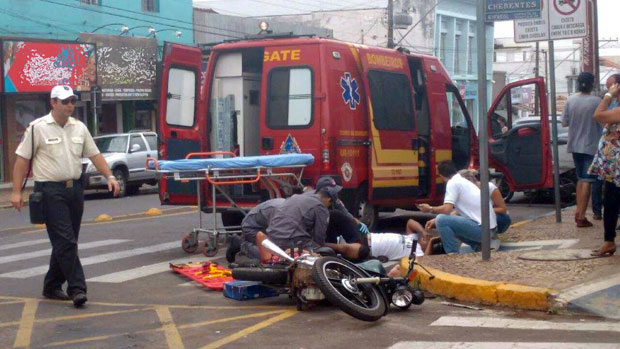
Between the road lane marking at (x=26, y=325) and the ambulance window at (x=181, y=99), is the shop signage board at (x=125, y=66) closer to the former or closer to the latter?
the ambulance window at (x=181, y=99)

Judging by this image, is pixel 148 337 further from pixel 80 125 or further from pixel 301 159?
pixel 301 159

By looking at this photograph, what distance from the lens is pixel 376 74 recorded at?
1336cm

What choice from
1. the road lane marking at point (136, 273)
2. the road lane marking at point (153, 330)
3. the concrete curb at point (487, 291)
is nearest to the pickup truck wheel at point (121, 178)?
the road lane marking at point (136, 273)

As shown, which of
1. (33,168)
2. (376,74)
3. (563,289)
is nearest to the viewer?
(563,289)

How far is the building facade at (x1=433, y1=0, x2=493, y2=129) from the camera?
4778 cm

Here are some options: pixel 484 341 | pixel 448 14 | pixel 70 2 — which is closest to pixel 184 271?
pixel 484 341

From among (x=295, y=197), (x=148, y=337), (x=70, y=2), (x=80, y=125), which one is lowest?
(x=148, y=337)

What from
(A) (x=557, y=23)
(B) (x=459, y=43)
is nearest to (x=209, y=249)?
(A) (x=557, y=23)

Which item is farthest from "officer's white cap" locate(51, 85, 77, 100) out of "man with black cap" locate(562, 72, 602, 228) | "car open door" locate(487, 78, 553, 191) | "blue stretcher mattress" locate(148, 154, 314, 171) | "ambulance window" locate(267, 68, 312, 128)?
"car open door" locate(487, 78, 553, 191)

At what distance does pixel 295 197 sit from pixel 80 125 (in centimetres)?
213

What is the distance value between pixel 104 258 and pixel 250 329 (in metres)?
4.72

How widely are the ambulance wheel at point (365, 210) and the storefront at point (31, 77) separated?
1719cm

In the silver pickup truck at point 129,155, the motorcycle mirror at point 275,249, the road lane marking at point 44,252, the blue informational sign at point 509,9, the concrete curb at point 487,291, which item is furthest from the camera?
the silver pickup truck at point 129,155

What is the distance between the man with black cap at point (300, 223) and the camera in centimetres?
902
